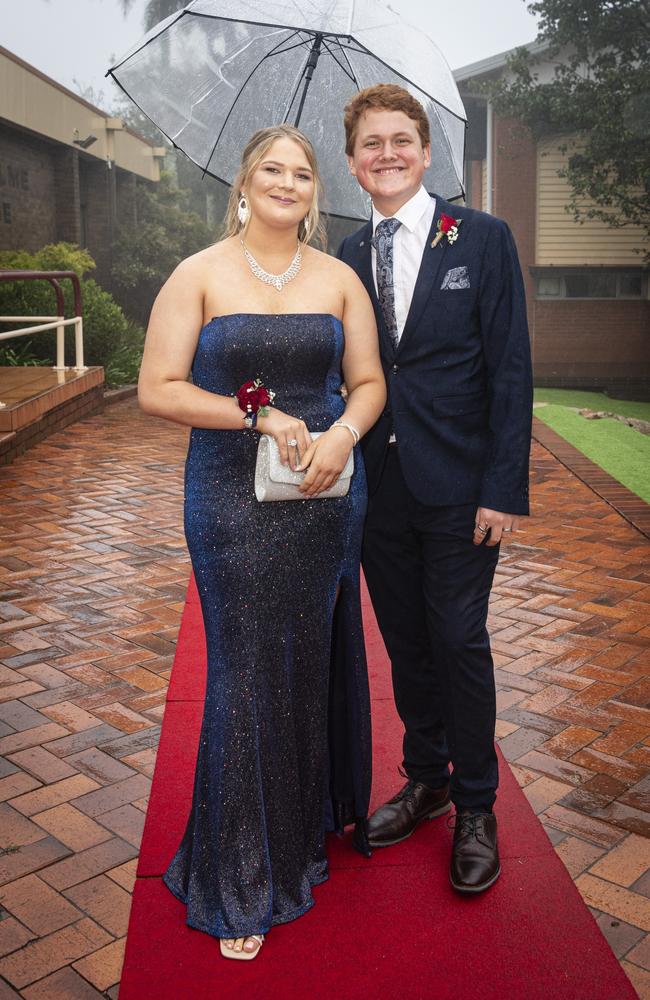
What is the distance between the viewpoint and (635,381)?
62.7 ft

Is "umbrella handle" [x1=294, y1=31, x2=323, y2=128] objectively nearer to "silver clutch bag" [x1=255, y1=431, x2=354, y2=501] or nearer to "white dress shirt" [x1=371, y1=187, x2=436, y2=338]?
"white dress shirt" [x1=371, y1=187, x2=436, y2=338]

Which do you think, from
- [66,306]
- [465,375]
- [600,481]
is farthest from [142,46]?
[66,306]

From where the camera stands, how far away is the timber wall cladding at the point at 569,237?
62.5ft

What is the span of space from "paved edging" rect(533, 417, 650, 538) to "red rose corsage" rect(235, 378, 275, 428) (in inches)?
188

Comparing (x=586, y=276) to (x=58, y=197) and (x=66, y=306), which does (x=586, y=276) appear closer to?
(x=58, y=197)

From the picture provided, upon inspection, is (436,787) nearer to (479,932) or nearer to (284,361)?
(479,932)

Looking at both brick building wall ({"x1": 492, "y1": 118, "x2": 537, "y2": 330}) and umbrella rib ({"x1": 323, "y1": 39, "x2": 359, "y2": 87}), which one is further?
brick building wall ({"x1": 492, "y1": 118, "x2": 537, "y2": 330})

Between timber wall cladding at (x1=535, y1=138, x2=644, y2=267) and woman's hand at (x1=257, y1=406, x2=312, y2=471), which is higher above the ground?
timber wall cladding at (x1=535, y1=138, x2=644, y2=267)

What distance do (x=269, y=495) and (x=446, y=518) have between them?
556 millimetres

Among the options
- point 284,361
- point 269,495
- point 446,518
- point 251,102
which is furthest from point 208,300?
point 251,102

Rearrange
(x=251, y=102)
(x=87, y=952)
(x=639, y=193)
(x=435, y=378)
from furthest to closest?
(x=639, y=193) < (x=251, y=102) < (x=435, y=378) < (x=87, y=952)

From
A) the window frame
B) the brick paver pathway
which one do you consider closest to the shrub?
the brick paver pathway

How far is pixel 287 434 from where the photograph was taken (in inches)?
94.6

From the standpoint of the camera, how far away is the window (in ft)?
63.3
